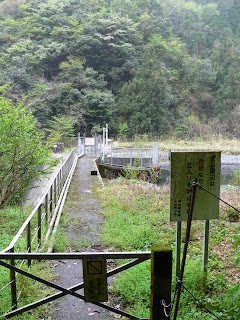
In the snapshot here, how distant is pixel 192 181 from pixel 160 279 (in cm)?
156

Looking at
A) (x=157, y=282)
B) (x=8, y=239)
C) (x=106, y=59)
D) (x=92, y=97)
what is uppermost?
(x=106, y=59)

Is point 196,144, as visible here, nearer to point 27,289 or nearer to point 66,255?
point 27,289

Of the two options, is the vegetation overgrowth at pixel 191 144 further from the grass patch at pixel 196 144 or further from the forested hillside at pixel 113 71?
the forested hillside at pixel 113 71

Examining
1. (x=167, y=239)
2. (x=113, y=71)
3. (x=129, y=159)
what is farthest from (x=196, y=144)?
(x=167, y=239)

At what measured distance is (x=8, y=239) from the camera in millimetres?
5914

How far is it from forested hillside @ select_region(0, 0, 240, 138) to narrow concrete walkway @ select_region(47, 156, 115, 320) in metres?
24.5

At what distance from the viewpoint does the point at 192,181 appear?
3.80 m

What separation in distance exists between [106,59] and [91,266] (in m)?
40.2

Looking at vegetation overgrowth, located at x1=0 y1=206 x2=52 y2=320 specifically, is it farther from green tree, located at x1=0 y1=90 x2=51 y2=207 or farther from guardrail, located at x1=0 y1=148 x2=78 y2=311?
green tree, located at x1=0 y1=90 x2=51 y2=207

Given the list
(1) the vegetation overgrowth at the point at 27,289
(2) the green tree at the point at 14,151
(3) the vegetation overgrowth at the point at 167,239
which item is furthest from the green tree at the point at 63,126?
(1) the vegetation overgrowth at the point at 27,289

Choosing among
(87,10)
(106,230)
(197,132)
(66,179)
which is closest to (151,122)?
(197,132)

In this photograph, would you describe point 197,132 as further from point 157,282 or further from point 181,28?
point 157,282

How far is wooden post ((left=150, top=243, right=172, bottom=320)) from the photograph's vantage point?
2.51 metres

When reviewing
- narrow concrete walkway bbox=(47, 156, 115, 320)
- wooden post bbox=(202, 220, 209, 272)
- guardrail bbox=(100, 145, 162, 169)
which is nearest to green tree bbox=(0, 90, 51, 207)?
narrow concrete walkway bbox=(47, 156, 115, 320)
